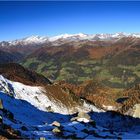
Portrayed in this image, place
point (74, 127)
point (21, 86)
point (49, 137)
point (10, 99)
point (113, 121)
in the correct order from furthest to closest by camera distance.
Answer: point (113, 121)
point (21, 86)
point (10, 99)
point (74, 127)
point (49, 137)

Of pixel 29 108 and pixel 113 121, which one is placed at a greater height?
pixel 29 108

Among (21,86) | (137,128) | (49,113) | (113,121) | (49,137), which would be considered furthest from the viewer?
(113,121)

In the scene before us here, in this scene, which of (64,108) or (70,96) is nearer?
(64,108)

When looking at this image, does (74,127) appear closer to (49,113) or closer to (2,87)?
(49,113)

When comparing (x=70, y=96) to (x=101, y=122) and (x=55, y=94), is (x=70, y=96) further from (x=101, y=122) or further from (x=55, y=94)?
(x=101, y=122)

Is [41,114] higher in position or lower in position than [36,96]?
lower

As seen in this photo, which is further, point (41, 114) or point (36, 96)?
point (36, 96)

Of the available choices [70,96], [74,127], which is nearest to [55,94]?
[70,96]

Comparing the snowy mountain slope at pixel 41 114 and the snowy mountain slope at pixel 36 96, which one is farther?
the snowy mountain slope at pixel 36 96

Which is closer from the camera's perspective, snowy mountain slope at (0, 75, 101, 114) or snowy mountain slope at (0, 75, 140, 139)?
snowy mountain slope at (0, 75, 140, 139)
